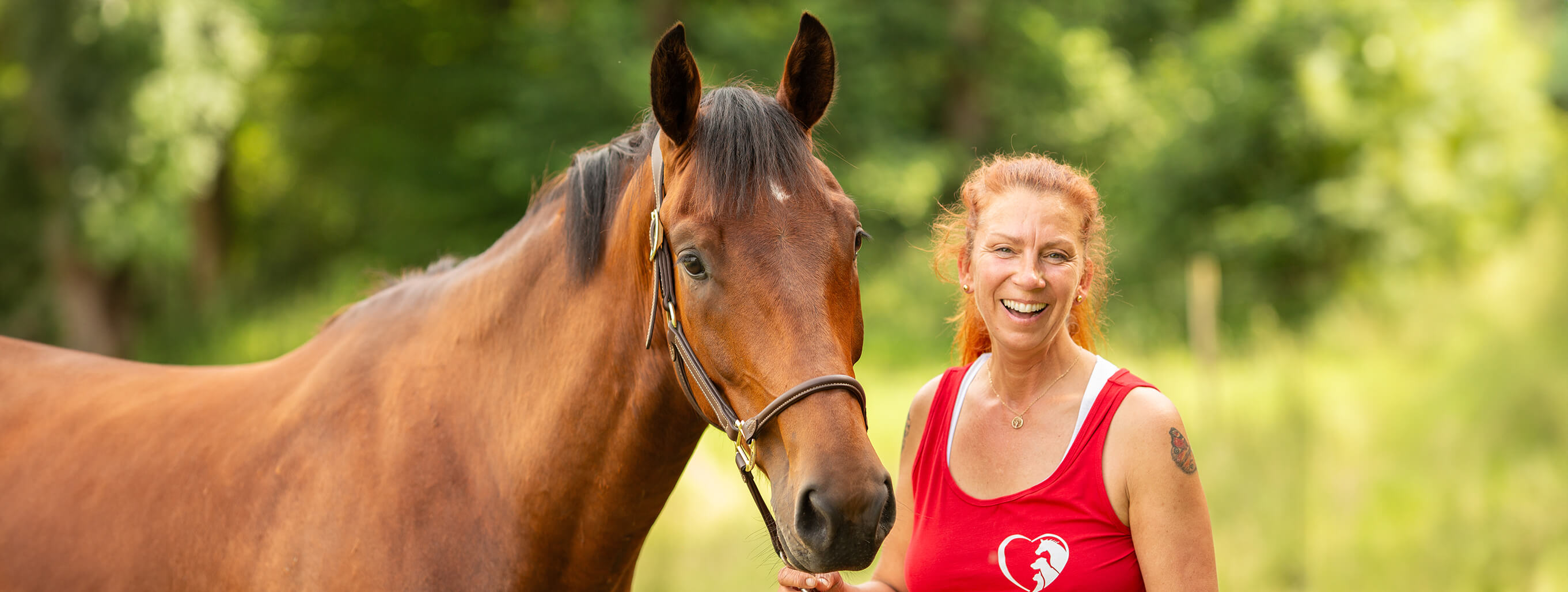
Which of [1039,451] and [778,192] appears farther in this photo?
[1039,451]

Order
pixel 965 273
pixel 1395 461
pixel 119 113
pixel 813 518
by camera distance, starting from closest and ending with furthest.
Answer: pixel 813 518 < pixel 965 273 < pixel 1395 461 < pixel 119 113

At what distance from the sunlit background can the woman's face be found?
4084 millimetres

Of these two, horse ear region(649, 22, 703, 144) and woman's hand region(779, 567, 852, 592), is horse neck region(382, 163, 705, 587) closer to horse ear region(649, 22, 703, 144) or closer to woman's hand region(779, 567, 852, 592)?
horse ear region(649, 22, 703, 144)

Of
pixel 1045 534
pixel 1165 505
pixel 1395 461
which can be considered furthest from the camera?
pixel 1395 461

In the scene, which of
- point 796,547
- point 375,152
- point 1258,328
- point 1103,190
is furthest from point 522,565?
point 1103,190

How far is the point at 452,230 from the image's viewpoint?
48.3 ft

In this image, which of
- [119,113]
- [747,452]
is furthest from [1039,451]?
[119,113]

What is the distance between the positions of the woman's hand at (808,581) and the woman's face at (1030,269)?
615 millimetres

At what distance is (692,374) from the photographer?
194cm

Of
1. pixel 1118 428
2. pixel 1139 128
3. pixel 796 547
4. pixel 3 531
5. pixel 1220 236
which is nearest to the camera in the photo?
pixel 796 547

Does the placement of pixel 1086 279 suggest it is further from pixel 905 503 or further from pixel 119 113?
pixel 119 113

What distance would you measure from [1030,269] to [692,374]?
2.35ft

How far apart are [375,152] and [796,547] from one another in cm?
1491

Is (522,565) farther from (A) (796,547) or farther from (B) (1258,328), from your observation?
(B) (1258,328)
